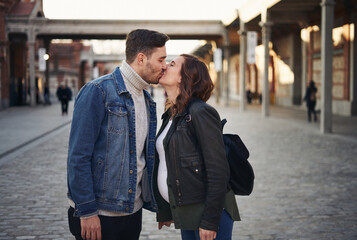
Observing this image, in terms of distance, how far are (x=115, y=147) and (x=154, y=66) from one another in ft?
1.69

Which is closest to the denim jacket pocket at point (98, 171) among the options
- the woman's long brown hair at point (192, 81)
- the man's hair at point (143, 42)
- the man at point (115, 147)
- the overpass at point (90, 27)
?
the man at point (115, 147)

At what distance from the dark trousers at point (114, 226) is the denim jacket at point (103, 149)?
0.29ft

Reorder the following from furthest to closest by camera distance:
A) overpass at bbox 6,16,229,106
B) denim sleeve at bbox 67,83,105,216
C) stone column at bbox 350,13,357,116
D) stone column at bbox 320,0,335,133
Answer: overpass at bbox 6,16,229,106 → stone column at bbox 350,13,357,116 → stone column at bbox 320,0,335,133 → denim sleeve at bbox 67,83,105,216

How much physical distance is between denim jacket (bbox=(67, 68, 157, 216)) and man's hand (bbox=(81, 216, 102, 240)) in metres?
0.05

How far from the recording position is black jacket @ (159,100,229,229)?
2727mm

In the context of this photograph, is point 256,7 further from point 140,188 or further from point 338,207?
point 140,188

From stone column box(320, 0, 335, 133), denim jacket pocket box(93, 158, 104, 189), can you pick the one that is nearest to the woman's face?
denim jacket pocket box(93, 158, 104, 189)

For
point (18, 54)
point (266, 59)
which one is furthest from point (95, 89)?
point (18, 54)

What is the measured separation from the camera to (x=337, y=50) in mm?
25016

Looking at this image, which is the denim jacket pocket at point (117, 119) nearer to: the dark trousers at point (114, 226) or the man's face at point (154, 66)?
the man's face at point (154, 66)

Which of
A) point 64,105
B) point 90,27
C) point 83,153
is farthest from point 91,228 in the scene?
point 90,27

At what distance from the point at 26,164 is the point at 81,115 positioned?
7917mm

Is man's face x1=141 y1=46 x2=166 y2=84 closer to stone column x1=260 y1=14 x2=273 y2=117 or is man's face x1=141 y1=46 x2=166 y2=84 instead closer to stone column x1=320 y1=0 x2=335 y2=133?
stone column x1=320 y1=0 x2=335 y2=133

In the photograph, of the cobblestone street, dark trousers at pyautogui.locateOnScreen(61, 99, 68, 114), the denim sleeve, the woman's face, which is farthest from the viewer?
dark trousers at pyautogui.locateOnScreen(61, 99, 68, 114)
